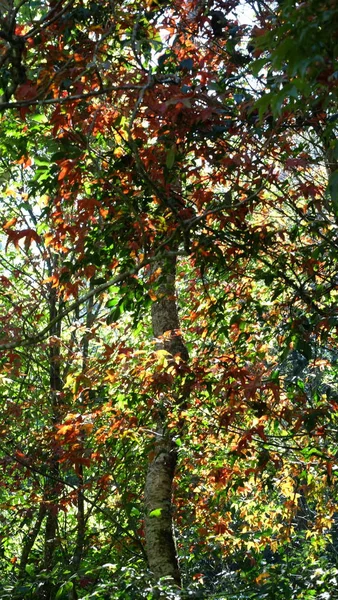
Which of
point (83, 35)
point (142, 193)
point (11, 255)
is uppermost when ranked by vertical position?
point (11, 255)

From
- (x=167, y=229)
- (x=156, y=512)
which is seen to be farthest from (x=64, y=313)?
(x=156, y=512)

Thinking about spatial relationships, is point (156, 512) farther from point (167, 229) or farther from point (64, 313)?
point (167, 229)

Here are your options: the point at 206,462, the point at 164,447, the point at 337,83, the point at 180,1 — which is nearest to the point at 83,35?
the point at 180,1

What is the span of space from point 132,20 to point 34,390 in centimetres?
385

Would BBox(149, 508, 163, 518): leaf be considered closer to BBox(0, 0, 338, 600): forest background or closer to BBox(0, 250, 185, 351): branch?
BBox(0, 0, 338, 600): forest background

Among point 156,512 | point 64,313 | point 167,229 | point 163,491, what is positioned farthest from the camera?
point 163,491

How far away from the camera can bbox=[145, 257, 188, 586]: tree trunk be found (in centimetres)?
436

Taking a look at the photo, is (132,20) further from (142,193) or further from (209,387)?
(209,387)

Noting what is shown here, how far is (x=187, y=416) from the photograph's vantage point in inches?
178

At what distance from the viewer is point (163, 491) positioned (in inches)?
181

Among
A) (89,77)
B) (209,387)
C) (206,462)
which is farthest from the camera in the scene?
(206,462)

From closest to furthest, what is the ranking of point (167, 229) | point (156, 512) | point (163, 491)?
point (167, 229), point (156, 512), point (163, 491)

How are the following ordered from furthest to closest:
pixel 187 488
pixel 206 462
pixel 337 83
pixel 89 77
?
pixel 187 488 < pixel 206 462 < pixel 89 77 < pixel 337 83

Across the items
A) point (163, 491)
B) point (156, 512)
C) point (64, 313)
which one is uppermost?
point (64, 313)
